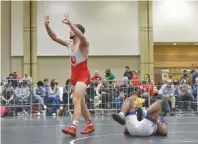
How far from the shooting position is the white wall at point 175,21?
25703 mm

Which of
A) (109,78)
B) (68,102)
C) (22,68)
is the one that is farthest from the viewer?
(22,68)

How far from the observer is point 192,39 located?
25875mm

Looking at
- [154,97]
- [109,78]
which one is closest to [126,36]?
[109,78]

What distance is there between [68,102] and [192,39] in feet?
39.8

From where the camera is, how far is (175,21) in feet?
84.9

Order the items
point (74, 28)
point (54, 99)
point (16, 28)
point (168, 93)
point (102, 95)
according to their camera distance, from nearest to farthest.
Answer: point (74, 28) < point (102, 95) < point (168, 93) < point (54, 99) < point (16, 28)

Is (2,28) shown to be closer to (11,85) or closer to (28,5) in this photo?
(28,5)

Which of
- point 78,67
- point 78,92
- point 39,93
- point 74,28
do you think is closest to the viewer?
point 74,28

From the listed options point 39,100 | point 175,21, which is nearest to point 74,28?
point 39,100

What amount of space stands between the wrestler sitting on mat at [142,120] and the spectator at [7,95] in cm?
1054

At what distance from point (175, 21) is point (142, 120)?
2031 centimetres

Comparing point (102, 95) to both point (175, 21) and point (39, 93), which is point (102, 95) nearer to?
point (39, 93)

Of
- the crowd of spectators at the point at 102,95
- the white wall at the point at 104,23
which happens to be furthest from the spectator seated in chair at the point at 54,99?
the white wall at the point at 104,23

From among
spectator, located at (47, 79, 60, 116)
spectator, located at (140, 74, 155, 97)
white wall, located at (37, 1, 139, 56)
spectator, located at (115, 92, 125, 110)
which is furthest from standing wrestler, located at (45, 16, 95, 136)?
white wall, located at (37, 1, 139, 56)
